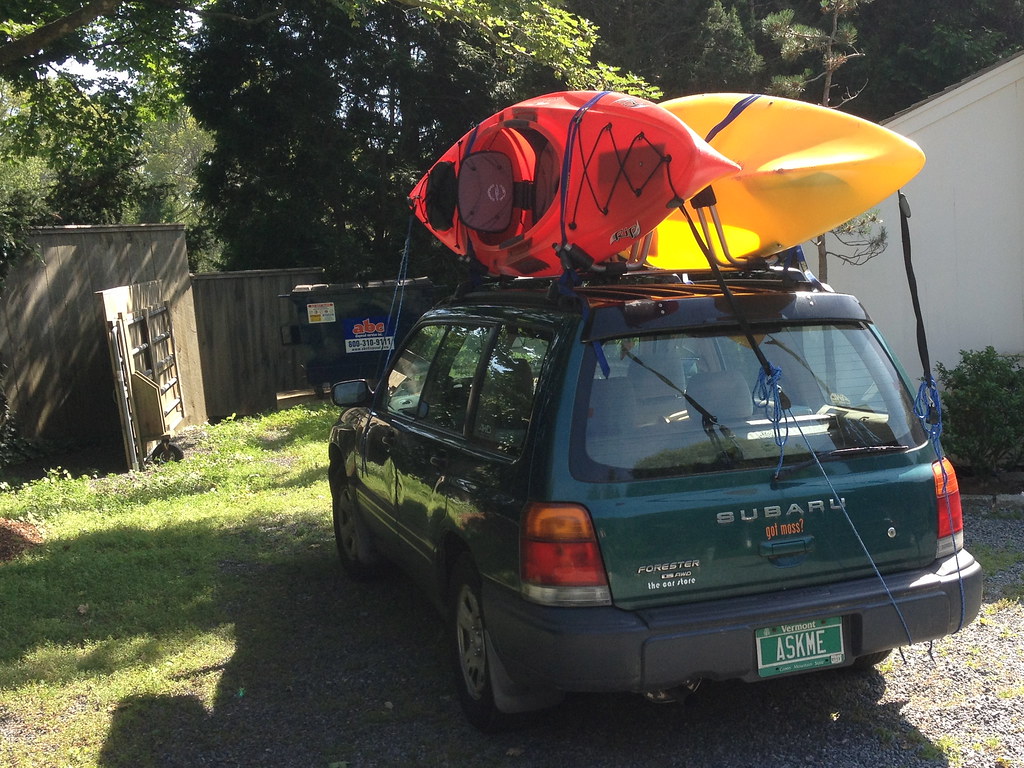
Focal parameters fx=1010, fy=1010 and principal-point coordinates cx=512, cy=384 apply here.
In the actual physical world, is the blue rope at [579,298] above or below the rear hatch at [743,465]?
above

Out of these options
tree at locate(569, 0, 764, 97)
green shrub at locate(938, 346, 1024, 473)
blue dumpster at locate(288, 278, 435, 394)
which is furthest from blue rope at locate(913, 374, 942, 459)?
tree at locate(569, 0, 764, 97)

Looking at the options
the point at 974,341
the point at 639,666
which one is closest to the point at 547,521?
the point at 639,666

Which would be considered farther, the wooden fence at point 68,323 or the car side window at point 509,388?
the wooden fence at point 68,323

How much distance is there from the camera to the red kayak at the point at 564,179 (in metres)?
3.86

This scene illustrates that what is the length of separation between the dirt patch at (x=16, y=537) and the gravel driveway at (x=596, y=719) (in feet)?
8.73

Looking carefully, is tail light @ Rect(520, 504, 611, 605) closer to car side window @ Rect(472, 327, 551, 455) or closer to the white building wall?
car side window @ Rect(472, 327, 551, 455)

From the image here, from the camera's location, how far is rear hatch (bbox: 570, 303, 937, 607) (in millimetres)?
3533

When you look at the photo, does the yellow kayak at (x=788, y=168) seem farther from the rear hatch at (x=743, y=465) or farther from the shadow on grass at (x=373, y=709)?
the shadow on grass at (x=373, y=709)

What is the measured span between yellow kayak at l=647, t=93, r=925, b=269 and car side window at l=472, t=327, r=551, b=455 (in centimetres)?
84

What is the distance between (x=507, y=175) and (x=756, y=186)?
1.23 meters

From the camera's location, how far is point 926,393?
4004 mm

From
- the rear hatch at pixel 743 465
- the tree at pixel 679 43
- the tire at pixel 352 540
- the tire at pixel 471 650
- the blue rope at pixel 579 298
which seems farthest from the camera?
the tree at pixel 679 43

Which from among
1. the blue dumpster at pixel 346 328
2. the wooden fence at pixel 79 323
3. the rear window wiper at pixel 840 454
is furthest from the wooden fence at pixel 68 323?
the rear window wiper at pixel 840 454

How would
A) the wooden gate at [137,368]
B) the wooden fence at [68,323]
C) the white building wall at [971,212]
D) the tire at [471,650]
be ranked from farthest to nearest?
1. the wooden fence at [68,323]
2. the wooden gate at [137,368]
3. the white building wall at [971,212]
4. the tire at [471,650]
